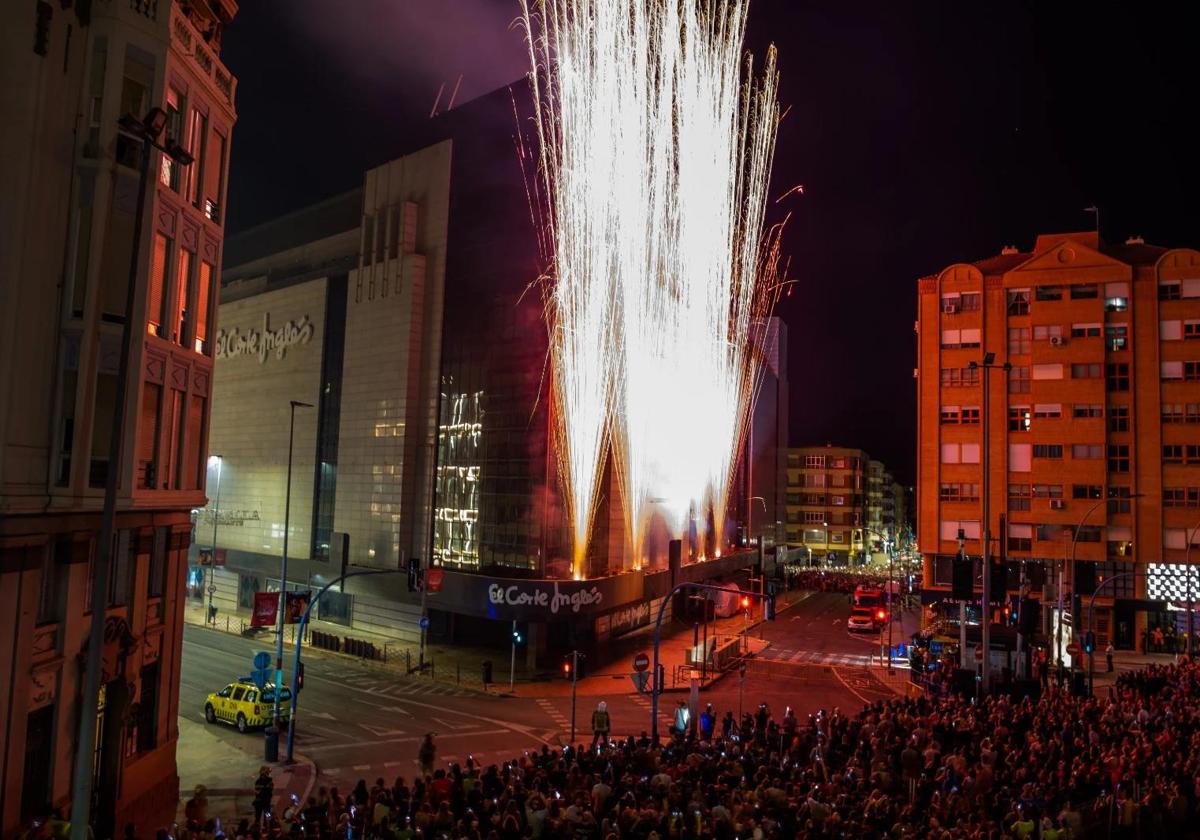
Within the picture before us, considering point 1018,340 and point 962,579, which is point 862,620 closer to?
point 1018,340

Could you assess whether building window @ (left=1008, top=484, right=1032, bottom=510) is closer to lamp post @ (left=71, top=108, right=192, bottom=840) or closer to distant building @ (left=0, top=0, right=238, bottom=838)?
distant building @ (left=0, top=0, right=238, bottom=838)

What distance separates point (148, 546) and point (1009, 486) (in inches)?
2159

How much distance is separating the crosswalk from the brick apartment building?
1505 centimetres

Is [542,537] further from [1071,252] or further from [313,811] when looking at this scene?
[1071,252]

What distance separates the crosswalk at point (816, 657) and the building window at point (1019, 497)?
1933 cm

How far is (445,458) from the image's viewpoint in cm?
5188

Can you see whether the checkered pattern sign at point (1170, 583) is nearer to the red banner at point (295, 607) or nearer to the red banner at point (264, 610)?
the red banner at point (295, 607)

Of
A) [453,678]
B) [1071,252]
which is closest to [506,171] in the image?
[453,678]

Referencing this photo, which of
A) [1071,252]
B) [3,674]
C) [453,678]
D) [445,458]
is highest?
[1071,252]

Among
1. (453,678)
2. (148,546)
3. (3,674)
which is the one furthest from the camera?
(453,678)

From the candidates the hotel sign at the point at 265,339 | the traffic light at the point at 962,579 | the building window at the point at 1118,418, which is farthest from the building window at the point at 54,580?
the building window at the point at 1118,418

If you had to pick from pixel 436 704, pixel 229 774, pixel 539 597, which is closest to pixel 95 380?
pixel 229 774

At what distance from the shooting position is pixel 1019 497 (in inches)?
2297

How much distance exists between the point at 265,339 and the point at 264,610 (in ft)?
122
